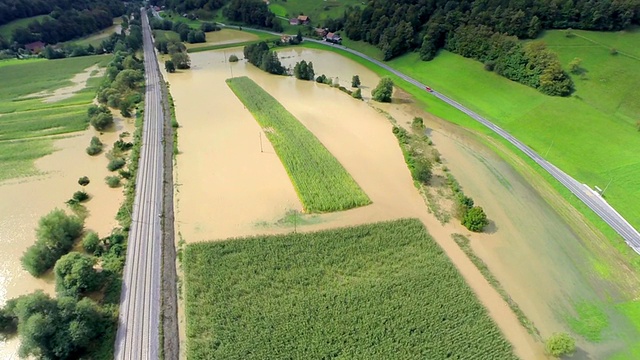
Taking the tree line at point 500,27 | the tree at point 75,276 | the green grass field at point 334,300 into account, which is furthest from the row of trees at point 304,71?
the tree at point 75,276

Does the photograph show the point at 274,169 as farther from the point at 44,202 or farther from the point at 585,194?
the point at 585,194

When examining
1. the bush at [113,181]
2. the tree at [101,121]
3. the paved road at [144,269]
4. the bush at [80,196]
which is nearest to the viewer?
the paved road at [144,269]

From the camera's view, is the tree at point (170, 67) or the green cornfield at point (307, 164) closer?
the green cornfield at point (307, 164)

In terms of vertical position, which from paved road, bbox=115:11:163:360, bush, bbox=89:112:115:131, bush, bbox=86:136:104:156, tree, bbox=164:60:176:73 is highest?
tree, bbox=164:60:176:73

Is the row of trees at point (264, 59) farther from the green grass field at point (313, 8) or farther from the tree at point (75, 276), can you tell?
the tree at point (75, 276)

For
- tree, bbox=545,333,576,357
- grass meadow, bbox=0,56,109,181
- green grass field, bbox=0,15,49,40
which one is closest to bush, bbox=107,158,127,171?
grass meadow, bbox=0,56,109,181

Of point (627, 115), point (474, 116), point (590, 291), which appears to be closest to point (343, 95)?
point (474, 116)

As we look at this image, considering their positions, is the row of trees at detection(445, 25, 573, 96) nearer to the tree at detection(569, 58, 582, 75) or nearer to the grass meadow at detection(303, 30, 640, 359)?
the grass meadow at detection(303, 30, 640, 359)
